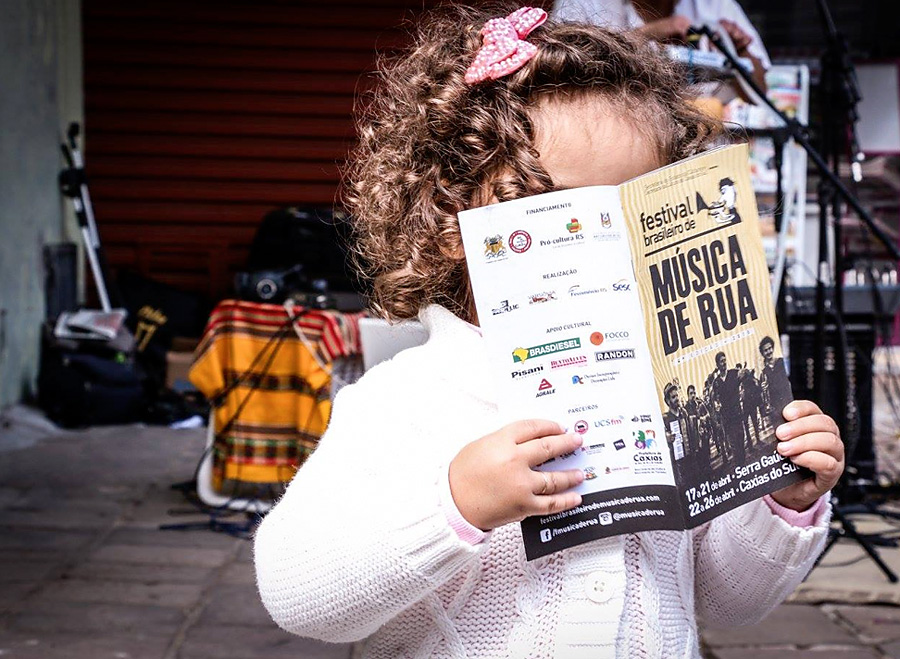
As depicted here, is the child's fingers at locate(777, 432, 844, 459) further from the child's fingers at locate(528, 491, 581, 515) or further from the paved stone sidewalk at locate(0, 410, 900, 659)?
the paved stone sidewalk at locate(0, 410, 900, 659)

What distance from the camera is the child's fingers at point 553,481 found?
0.89 meters

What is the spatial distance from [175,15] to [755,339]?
222 inches

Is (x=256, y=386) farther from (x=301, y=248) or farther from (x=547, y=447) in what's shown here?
(x=547, y=447)

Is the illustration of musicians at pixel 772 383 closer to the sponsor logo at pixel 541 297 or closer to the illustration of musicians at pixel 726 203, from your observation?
the illustration of musicians at pixel 726 203

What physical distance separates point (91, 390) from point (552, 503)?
4.37 metres

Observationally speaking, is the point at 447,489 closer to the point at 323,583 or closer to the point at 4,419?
the point at 323,583

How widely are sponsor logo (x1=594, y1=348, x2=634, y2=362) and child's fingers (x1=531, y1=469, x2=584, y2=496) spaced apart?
0.34ft

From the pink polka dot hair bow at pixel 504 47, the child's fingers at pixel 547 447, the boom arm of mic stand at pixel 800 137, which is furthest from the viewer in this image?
the boom arm of mic stand at pixel 800 137

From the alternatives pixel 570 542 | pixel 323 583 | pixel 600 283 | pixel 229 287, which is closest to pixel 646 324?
pixel 600 283

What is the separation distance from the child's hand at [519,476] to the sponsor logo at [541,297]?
105 mm

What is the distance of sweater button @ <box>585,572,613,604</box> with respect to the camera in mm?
1004

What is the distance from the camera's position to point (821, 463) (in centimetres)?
99

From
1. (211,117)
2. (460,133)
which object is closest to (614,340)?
(460,133)

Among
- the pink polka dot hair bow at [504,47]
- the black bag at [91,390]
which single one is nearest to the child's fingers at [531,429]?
the pink polka dot hair bow at [504,47]
